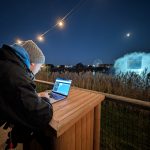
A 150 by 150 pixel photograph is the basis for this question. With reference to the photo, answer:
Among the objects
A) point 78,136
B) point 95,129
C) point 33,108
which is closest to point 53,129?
point 33,108

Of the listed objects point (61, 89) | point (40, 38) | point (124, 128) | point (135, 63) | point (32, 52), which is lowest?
point (124, 128)

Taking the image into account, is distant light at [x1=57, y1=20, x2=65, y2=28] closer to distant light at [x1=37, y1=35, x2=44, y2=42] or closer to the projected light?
distant light at [x1=37, y1=35, x2=44, y2=42]

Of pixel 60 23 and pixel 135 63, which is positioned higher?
pixel 60 23

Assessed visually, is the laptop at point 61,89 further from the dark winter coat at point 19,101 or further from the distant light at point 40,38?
the distant light at point 40,38

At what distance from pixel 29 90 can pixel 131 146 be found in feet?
7.03

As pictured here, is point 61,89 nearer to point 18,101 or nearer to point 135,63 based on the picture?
point 18,101

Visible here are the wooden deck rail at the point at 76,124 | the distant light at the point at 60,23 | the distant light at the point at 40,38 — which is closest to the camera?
the wooden deck rail at the point at 76,124

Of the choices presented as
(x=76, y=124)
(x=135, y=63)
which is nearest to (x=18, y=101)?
(x=76, y=124)

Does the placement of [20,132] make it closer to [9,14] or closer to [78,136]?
[78,136]

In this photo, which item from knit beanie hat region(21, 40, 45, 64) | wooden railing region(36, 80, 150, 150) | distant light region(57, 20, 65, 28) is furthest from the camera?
distant light region(57, 20, 65, 28)

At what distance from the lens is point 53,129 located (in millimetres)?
1003

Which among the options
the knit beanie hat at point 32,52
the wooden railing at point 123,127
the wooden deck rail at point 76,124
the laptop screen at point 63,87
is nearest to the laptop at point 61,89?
the laptop screen at point 63,87

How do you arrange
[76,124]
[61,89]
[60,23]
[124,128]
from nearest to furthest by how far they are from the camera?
[76,124], [61,89], [124,128], [60,23]

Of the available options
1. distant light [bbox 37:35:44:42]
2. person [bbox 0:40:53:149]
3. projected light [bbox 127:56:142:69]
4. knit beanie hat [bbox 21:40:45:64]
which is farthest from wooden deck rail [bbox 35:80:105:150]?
projected light [bbox 127:56:142:69]
